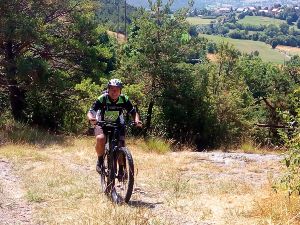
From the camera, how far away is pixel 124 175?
5770mm

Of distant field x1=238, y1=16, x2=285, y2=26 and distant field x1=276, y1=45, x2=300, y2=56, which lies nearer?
distant field x1=276, y1=45, x2=300, y2=56

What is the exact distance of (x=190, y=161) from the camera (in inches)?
380

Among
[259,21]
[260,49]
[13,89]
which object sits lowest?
[13,89]

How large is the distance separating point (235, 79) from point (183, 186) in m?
21.6

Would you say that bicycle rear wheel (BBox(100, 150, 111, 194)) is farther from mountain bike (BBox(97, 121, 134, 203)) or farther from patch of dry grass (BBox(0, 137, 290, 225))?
patch of dry grass (BBox(0, 137, 290, 225))

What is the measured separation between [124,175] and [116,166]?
0.21 metres

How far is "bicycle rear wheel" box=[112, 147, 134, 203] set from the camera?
5.52 metres

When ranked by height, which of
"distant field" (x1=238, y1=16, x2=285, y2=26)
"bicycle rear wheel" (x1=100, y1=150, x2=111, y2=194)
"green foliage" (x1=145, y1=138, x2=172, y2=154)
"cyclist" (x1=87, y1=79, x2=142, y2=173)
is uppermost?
"distant field" (x1=238, y1=16, x2=285, y2=26)

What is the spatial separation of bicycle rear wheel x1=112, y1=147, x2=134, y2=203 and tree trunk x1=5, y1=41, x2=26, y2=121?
8.04m

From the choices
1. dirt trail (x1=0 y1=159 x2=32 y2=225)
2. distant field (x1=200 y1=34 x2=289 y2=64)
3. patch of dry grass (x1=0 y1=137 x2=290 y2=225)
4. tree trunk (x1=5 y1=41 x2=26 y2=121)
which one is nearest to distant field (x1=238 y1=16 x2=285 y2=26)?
distant field (x1=200 y1=34 x2=289 y2=64)

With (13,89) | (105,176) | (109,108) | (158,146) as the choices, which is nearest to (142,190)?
(105,176)

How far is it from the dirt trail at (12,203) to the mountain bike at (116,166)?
1.20 metres

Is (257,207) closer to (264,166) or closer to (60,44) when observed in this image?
(264,166)

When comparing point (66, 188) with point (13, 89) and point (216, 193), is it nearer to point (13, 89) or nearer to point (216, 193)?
point (216, 193)
